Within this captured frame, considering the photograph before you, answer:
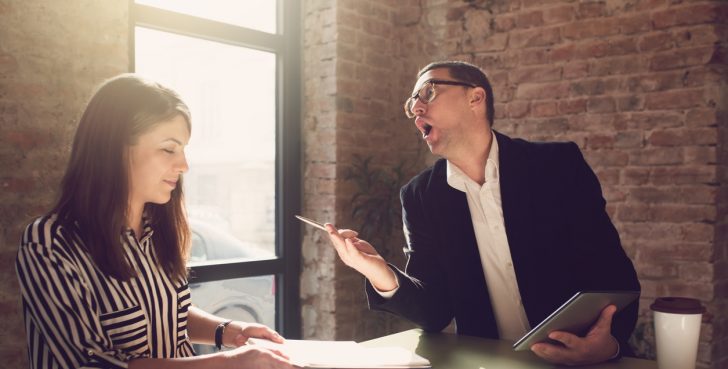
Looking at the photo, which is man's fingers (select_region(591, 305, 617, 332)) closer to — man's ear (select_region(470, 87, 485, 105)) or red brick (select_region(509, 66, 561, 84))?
man's ear (select_region(470, 87, 485, 105))

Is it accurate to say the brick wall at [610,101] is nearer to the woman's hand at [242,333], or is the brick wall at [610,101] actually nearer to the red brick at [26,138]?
the red brick at [26,138]

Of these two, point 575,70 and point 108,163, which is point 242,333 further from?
point 575,70

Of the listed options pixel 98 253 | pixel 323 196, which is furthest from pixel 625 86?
pixel 98 253

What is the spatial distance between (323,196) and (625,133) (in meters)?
1.61

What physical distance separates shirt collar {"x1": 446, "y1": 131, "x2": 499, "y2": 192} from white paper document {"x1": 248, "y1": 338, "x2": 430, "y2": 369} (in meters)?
0.74

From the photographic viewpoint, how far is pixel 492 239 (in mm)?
2137

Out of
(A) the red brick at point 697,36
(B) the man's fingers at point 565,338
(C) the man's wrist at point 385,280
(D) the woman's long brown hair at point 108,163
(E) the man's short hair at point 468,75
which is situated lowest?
(B) the man's fingers at point 565,338

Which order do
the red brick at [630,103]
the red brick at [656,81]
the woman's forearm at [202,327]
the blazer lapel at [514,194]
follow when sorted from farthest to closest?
the red brick at [630,103] → the red brick at [656,81] → the blazer lapel at [514,194] → the woman's forearm at [202,327]

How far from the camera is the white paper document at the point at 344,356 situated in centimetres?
139

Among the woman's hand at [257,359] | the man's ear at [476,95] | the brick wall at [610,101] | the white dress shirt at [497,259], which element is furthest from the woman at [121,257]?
the brick wall at [610,101]

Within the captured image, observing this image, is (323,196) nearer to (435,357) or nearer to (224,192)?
(224,192)

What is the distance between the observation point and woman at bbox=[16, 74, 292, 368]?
54.9 inches

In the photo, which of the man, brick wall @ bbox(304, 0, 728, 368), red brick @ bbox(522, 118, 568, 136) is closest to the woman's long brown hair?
the man

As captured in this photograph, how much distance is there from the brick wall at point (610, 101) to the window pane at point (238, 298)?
0.39m
